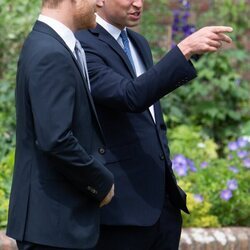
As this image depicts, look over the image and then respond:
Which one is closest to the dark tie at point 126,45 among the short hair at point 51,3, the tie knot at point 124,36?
the tie knot at point 124,36

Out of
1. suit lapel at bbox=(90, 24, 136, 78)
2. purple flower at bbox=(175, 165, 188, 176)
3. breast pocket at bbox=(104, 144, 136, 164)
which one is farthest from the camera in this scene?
purple flower at bbox=(175, 165, 188, 176)

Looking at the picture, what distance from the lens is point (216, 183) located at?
18.3 ft

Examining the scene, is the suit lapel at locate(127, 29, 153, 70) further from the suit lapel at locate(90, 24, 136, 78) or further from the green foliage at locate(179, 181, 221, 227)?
the green foliage at locate(179, 181, 221, 227)

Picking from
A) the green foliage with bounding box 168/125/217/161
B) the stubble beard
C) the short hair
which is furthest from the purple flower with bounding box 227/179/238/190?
the short hair

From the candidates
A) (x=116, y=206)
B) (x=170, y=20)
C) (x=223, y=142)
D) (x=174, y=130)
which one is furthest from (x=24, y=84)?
(x=170, y=20)

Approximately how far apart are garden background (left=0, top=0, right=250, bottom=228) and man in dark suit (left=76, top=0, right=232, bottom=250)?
1619 mm

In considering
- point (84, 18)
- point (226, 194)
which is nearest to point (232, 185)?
point (226, 194)

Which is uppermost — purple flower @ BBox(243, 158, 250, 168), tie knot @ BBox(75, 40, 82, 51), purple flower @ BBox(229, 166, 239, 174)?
tie knot @ BBox(75, 40, 82, 51)

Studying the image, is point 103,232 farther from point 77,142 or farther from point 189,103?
point 189,103

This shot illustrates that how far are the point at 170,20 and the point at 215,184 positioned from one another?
2.76m

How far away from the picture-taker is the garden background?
17.9ft

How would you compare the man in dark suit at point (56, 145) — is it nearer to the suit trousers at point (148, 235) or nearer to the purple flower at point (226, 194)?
the suit trousers at point (148, 235)

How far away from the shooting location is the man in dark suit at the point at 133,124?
3.36 metres

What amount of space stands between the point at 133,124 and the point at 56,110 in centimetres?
61
